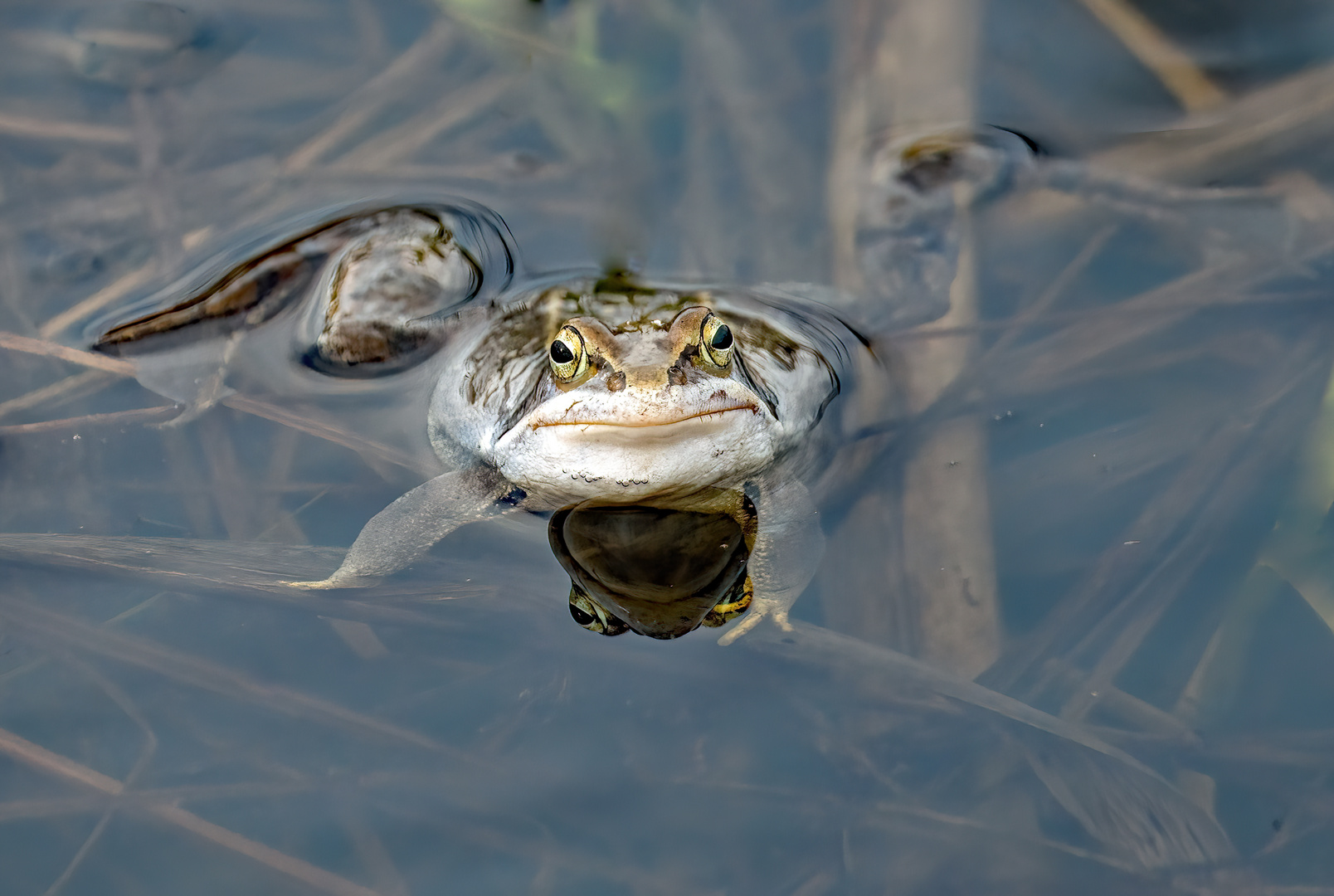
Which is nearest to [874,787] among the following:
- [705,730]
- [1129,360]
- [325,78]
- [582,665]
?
[705,730]

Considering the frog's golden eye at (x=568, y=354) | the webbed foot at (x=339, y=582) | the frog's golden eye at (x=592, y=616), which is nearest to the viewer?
the frog's golden eye at (x=568, y=354)

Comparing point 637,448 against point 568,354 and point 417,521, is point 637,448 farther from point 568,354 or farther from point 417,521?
point 417,521

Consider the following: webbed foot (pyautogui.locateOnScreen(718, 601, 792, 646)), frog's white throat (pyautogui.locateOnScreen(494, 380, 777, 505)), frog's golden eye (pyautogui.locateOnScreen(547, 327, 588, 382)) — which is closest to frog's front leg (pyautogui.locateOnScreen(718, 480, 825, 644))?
webbed foot (pyautogui.locateOnScreen(718, 601, 792, 646))

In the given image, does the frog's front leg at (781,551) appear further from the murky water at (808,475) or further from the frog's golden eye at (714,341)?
the frog's golden eye at (714,341)

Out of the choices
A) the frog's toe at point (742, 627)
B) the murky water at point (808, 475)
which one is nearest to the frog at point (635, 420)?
the frog's toe at point (742, 627)

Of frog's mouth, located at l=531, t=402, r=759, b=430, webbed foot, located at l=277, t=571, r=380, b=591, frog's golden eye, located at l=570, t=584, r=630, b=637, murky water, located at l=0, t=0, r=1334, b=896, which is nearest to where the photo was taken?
murky water, located at l=0, t=0, r=1334, b=896

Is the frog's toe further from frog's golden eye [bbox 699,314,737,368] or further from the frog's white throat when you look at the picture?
frog's golden eye [bbox 699,314,737,368]
